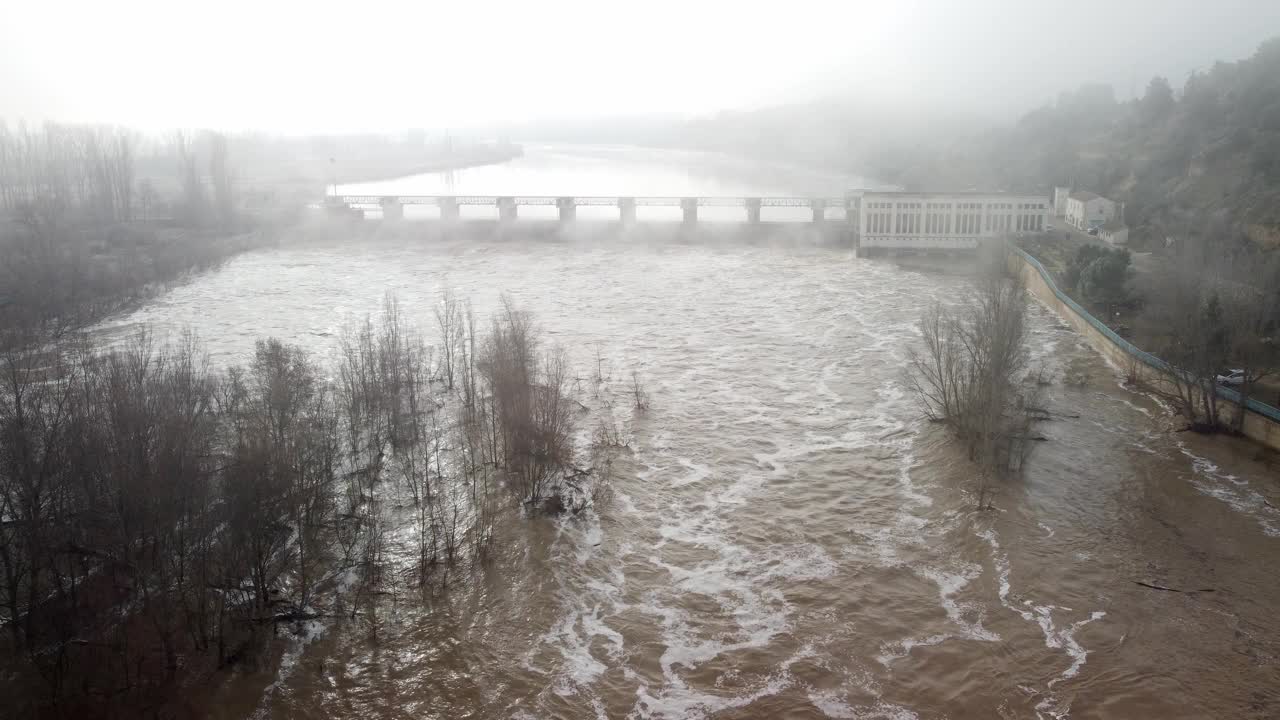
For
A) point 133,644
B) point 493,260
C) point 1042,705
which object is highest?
point 493,260

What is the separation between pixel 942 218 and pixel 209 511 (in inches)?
1691

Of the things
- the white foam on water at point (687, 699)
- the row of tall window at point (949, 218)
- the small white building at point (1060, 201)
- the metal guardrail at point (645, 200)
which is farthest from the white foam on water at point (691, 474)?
the small white building at point (1060, 201)

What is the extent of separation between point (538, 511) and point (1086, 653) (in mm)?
8911

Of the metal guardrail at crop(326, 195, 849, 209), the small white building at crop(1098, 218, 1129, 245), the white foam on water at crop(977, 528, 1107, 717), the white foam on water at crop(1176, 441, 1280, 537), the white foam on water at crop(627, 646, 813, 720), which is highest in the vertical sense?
the metal guardrail at crop(326, 195, 849, 209)

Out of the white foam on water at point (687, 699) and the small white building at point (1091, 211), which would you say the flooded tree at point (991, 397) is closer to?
the white foam on water at point (687, 699)

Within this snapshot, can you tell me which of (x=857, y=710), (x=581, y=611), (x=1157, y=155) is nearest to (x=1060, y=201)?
(x=1157, y=155)

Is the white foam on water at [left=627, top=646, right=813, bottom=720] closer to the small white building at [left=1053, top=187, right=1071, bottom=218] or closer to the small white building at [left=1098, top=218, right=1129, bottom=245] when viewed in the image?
the small white building at [left=1098, top=218, right=1129, bottom=245]

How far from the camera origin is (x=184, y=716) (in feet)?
36.4

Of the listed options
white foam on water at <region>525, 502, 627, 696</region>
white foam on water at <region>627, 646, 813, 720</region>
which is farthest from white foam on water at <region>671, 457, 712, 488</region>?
white foam on water at <region>627, 646, 813, 720</region>

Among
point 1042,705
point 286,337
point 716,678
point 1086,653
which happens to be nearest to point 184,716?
point 716,678

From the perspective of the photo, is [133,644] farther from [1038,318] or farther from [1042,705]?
[1038,318]

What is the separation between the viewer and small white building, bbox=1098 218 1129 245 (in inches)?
1623

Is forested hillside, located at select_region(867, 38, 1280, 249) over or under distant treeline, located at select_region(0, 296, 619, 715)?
over

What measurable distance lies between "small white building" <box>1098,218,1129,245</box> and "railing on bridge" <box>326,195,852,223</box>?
13.6m
